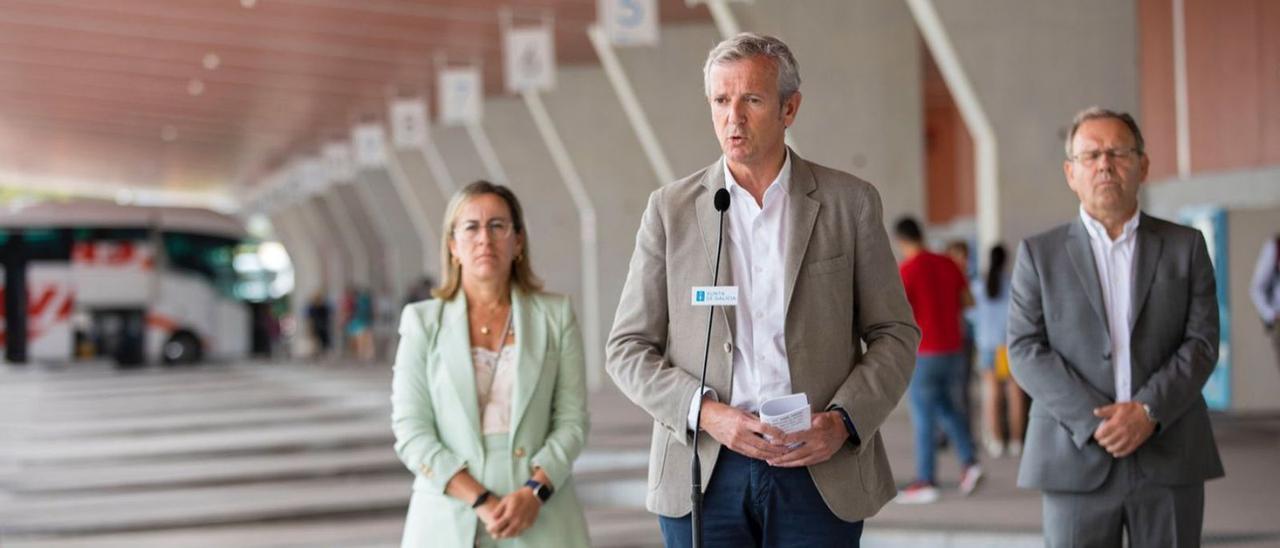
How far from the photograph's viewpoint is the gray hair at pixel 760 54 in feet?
9.38

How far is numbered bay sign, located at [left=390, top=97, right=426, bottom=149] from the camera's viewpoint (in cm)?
2138

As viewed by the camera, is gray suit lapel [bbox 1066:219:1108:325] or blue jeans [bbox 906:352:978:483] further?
blue jeans [bbox 906:352:978:483]

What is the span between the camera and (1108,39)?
10562 millimetres

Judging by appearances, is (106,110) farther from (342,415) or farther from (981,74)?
(981,74)

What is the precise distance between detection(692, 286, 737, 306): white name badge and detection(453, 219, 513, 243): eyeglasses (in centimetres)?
135

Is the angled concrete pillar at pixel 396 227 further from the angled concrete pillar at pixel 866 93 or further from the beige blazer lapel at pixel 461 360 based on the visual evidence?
the beige blazer lapel at pixel 461 360

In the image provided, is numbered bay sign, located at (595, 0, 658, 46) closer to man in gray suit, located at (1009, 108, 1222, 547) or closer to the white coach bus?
man in gray suit, located at (1009, 108, 1222, 547)

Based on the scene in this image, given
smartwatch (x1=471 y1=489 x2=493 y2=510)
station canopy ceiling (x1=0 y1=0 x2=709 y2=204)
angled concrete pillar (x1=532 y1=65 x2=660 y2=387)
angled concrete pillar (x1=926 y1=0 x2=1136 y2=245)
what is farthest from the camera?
angled concrete pillar (x1=532 y1=65 x2=660 y2=387)

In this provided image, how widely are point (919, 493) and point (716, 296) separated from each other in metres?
5.95

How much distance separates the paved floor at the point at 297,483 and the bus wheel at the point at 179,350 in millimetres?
13067

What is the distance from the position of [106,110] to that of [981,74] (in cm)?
1999

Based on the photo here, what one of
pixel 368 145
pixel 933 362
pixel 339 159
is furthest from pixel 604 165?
pixel 339 159

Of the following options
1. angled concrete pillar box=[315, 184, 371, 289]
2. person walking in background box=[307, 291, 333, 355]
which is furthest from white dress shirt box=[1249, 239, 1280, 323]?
angled concrete pillar box=[315, 184, 371, 289]

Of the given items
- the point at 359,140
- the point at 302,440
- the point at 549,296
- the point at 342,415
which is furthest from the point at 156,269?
the point at 549,296
